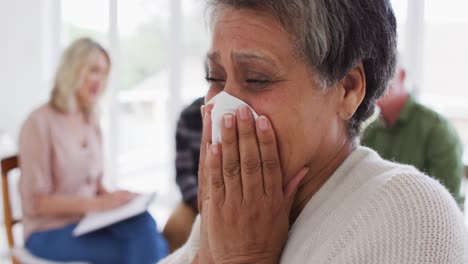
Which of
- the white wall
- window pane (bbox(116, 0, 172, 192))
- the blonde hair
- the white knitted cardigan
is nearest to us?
the white knitted cardigan

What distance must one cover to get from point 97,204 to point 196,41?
2834mm

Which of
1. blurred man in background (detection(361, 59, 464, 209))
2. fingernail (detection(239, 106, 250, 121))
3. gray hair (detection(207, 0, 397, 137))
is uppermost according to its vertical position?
gray hair (detection(207, 0, 397, 137))

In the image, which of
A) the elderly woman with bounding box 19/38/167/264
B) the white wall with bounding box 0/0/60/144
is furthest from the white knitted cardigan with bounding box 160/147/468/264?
the white wall with bounding box 0/0/60/144

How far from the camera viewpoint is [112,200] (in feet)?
7.79

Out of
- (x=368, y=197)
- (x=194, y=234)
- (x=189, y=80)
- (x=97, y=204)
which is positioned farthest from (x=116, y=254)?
(x=189, y=80)

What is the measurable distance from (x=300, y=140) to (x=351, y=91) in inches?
5.2

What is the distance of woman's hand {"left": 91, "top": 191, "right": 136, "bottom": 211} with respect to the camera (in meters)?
2.35

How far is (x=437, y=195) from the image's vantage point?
2.52ft

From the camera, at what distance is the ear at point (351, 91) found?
2.90 feet

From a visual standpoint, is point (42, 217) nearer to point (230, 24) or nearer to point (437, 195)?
point (230, 24)

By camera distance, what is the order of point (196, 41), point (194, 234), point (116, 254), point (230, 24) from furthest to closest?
point (196, 41)
point (116, 254)
point (194, 234)
point (230, 24)

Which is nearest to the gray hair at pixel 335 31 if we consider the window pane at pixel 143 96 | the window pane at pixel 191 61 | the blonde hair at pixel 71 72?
the blonde hair at pixel 71 72

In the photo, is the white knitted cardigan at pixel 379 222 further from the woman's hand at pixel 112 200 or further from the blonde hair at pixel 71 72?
the blonde hair at pixel 71 72

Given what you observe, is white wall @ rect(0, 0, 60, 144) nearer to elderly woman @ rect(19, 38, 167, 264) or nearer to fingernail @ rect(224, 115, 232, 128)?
elderly woman @ rect(19, 38, 167, 264)
